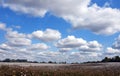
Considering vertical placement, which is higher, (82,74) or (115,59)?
(115,59)

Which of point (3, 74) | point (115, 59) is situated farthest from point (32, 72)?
point (115, 59)

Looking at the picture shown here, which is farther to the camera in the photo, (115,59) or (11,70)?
(115,59)

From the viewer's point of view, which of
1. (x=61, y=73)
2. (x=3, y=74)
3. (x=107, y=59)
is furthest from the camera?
(x=107, y=59)

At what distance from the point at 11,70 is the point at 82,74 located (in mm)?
4894

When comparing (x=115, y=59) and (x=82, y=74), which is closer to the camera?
(x=82, y=74)

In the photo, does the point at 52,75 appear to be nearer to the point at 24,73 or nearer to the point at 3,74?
the point at 24,73

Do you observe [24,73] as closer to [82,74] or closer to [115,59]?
[82,74]

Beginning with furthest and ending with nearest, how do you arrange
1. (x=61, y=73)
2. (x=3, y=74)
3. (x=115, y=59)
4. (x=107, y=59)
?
(x=107, y=59) < (x=115, y=59) < (x=61, y=73) < (x=3, y=74)

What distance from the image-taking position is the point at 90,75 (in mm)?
20141

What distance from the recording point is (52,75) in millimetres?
19438

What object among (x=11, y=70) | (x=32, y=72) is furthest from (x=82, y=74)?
(x=11, y=70)

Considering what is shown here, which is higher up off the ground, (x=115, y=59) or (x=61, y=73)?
(x=115, y=59)

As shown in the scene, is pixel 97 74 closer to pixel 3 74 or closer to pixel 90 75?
pixel 90 75

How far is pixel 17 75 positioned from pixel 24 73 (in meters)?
0.49
